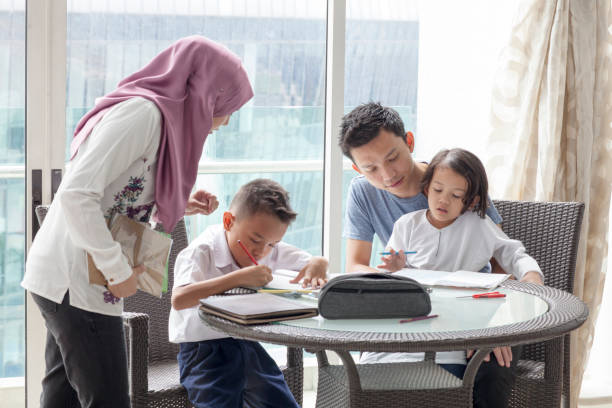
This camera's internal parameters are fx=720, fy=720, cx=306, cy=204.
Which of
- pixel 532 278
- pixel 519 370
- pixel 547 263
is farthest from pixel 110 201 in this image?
pixel 547 263

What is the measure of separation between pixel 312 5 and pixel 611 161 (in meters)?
1.43

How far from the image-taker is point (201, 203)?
2.16m

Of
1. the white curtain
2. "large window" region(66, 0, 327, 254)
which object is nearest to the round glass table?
the white curtain

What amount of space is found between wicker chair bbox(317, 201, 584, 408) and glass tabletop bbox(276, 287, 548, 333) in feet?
0.37

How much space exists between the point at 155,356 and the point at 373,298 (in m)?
1.01

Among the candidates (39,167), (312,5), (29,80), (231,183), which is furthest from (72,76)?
(312,5)

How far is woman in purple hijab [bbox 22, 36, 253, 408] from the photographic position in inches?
59.8

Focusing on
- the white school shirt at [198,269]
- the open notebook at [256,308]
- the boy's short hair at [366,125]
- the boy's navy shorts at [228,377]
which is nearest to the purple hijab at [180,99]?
the white school shirt at [198,269]

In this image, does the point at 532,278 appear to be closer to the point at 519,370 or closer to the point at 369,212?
the point at 519,370

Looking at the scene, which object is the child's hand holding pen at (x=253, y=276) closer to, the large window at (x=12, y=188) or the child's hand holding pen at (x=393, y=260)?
the child's hand holding pen at (x=393, y=260)

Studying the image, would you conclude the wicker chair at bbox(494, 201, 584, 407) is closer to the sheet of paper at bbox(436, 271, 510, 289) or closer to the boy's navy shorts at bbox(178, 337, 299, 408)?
the sheet of paper at bbox(436, 271, 510, 289)

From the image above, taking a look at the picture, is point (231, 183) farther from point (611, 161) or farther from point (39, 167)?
point (611, 161)

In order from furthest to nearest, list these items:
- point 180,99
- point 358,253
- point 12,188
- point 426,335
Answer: point 12,188
point 358,253
point 180,99
point 426,335

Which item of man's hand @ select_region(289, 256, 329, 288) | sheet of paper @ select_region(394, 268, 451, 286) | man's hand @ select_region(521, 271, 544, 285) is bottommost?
man's hand @ select_region(521, 271, 544, 285)
